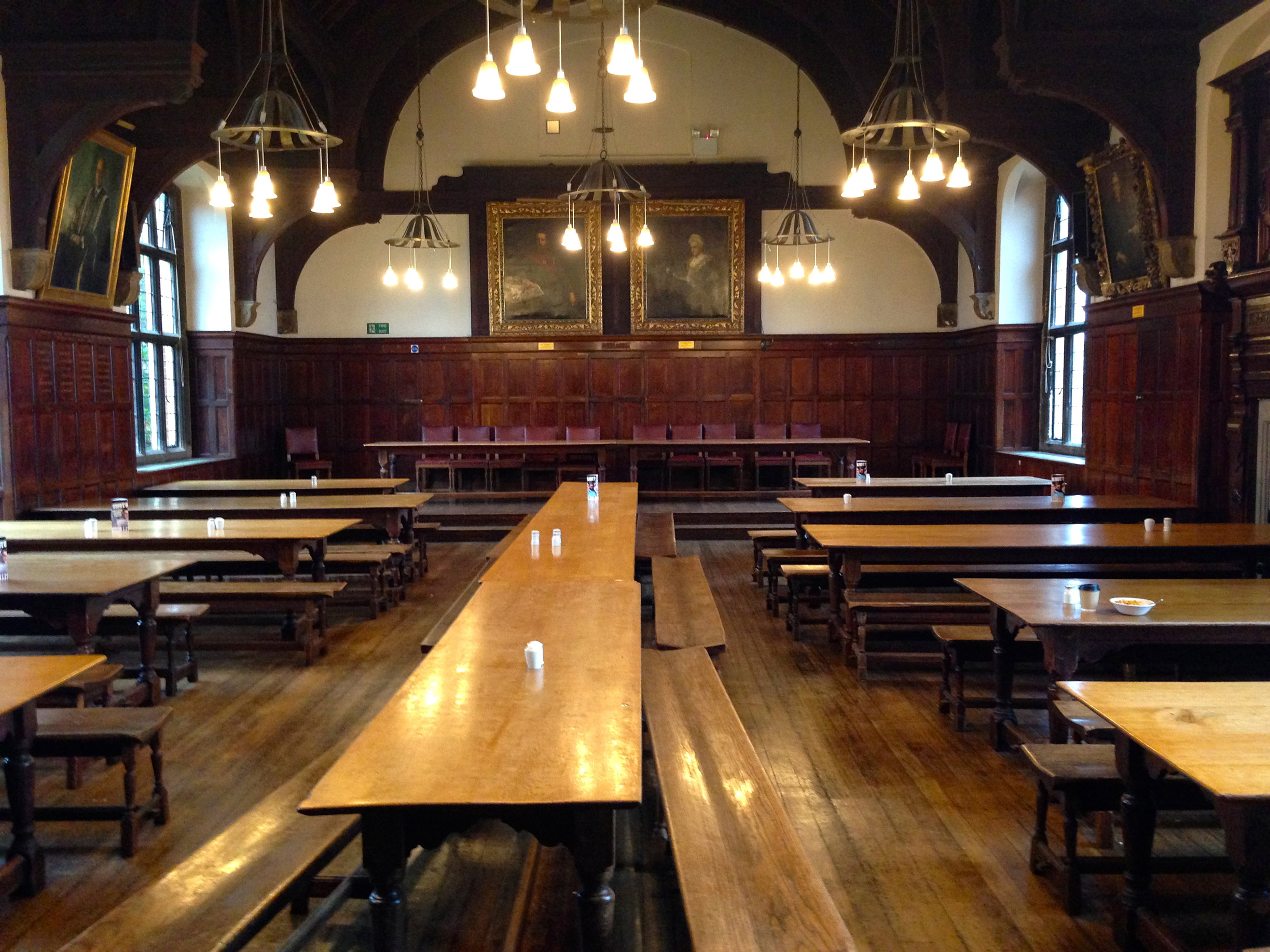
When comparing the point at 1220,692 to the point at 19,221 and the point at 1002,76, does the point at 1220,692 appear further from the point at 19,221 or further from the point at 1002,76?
the point at 19,221

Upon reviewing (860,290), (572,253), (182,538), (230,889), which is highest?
(572,253)

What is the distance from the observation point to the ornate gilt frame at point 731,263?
14.8m

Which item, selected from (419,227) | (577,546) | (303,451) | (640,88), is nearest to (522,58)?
(640,88)

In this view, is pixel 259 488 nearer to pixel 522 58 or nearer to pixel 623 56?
pixel 522 58

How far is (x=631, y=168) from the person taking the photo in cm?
1485

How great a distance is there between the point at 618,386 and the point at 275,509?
26.0 ft

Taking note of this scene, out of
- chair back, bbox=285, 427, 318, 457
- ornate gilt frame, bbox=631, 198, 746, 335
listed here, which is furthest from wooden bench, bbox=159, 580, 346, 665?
ornate gilt frame, bbox=631, 198, 746, 335

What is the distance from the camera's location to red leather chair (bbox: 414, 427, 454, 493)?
43.8ft

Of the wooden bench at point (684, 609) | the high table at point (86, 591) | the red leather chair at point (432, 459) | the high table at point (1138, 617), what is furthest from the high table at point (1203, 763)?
the red leather chair at point (432, 459)

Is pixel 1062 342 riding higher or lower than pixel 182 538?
higher

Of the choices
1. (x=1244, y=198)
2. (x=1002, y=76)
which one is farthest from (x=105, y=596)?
(x=1244, y=198)

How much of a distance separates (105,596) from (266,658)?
205 centimetres

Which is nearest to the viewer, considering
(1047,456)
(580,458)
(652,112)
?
(1047,456)

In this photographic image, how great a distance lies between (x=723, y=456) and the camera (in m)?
14.0
